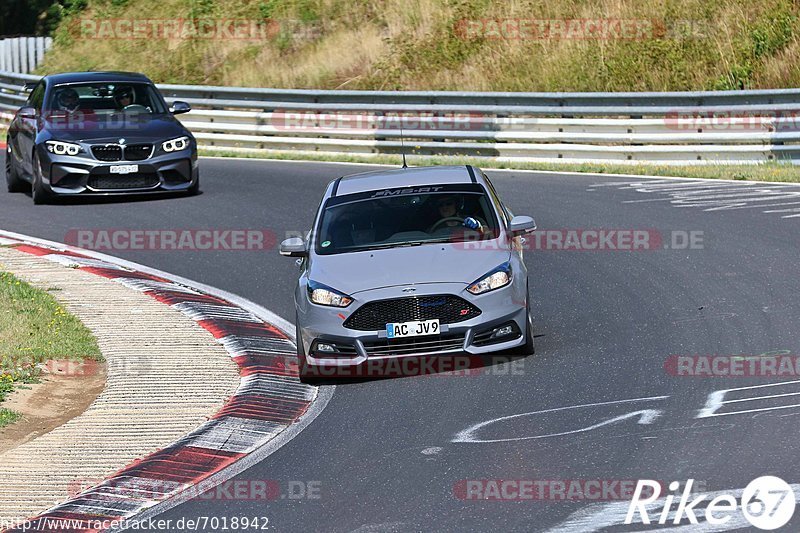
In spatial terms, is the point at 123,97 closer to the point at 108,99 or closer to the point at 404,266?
the point at 108,99

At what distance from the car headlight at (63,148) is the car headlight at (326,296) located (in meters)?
9.47

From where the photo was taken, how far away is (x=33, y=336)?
12.1 meters

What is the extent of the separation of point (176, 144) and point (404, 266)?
9.75 metres

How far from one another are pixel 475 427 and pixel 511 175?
13329 mm

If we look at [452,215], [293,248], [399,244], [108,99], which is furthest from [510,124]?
[293,248]

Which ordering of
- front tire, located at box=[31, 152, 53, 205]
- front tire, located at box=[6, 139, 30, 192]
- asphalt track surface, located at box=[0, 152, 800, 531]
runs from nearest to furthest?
asphalt track surface, located at box=[0, 152, 800, 531]
front tire, located at box=[31, 152, 53, 205]
front tire, located at box=[6, 139, 30, 192]

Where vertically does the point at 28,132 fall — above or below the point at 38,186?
above

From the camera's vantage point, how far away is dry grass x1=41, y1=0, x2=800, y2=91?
88.5 feet

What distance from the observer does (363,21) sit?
33094mm

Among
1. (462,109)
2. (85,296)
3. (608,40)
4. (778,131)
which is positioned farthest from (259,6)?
(85,296)

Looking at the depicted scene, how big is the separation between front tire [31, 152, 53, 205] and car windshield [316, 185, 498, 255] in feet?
29.2

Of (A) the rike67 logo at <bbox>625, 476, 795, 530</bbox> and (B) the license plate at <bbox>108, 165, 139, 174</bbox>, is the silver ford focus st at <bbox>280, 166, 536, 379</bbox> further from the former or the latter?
(B) the license plate at <bbox>108, 165, 139, 174</bbox>

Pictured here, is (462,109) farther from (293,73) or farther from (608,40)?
(293,73)

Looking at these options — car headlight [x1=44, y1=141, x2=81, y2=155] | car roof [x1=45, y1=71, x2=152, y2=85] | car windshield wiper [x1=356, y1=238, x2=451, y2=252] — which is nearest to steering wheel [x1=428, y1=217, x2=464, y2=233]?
car windshield wiper [x1=356, y1=238, x2=451, y2=252]
